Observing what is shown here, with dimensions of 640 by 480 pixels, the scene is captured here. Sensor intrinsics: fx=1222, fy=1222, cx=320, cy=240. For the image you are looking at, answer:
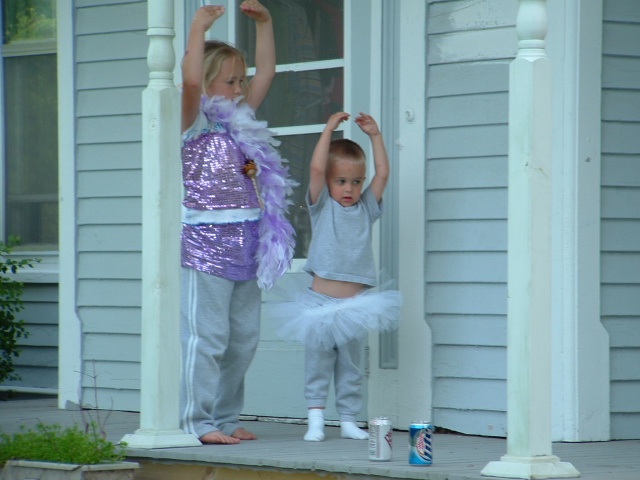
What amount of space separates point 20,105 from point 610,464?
5353 millimetres

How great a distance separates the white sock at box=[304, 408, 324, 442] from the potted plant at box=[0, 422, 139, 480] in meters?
0.93

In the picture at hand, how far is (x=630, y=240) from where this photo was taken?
579 centimetres

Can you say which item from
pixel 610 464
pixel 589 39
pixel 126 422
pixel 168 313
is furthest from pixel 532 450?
pixel 126 422

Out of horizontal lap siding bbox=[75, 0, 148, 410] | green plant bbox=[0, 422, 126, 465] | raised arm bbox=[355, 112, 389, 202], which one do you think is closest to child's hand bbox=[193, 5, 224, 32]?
raised arm bbox=[355, 112, 389, 202]

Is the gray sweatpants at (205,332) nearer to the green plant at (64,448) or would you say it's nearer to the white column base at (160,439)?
the white column base at (160,439)

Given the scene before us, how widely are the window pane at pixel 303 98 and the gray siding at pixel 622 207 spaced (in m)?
1.47

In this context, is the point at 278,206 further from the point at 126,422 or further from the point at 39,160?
the point at 39,160

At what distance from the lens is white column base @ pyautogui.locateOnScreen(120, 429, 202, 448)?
5234 millimetres

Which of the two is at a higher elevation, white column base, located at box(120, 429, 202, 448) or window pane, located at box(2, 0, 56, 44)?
window pane, located at box(2, 0, 56, 44)

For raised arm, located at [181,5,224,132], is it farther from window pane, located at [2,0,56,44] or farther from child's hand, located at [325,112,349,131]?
window pane, located at [2,0,56,44]

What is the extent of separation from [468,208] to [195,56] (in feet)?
5.22

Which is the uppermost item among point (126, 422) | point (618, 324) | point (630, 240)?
point (630, 240)

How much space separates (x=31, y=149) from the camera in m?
8.61

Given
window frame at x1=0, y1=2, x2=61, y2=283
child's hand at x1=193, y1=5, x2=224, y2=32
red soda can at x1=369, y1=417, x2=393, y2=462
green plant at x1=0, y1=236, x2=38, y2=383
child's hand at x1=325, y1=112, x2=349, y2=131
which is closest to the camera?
red soda can at x1=369, y1=417, x2=393, y2=462
